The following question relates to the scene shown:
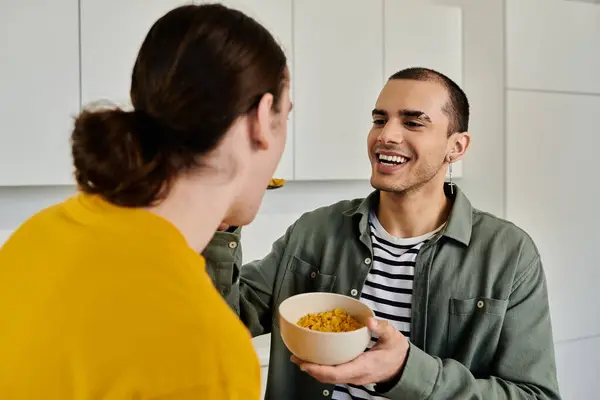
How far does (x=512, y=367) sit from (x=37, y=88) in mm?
1640

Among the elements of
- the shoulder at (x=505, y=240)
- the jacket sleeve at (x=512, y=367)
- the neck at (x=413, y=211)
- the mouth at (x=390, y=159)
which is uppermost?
the mouth at (x=390, y=159)

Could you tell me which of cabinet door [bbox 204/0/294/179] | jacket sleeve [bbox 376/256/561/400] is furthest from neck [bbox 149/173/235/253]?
cabinet door [bbox 204/0/294/179]

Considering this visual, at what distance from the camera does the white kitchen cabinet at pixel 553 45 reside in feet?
9.00

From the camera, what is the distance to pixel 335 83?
237 cm

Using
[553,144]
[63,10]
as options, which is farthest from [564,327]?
[63,10]

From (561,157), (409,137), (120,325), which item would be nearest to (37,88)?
(409,137)

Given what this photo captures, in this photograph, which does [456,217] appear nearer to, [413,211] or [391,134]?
[413,211]

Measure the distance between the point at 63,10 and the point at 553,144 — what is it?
7.53 feet

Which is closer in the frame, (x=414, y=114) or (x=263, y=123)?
(x=263, y=123)

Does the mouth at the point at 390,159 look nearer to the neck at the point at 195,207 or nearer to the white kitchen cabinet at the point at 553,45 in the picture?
the neck at the point at 195,207

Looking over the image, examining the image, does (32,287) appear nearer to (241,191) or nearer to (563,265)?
(241,191)

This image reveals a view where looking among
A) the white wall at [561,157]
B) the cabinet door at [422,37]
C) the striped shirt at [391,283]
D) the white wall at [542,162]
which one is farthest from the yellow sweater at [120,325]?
the white wall at [561,157]

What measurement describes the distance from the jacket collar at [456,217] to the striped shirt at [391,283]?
0.06 m

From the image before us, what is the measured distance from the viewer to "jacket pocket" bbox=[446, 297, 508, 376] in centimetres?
125
